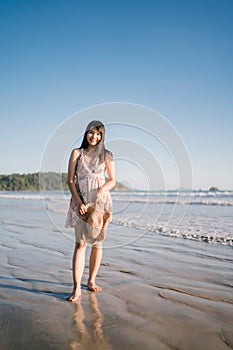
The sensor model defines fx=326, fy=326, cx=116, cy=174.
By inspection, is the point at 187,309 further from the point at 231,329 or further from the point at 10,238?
the point at 10,238

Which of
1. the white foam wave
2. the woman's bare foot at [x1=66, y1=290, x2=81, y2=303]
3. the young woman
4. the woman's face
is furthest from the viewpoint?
the white foam wave

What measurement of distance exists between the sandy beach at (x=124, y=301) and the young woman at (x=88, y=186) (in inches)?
18.7

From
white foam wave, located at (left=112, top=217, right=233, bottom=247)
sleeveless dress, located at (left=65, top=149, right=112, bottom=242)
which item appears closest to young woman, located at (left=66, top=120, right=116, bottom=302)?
sleeveless dress, located at (left=65, top=149, right=112, bottom=242)

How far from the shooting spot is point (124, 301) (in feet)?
10.3

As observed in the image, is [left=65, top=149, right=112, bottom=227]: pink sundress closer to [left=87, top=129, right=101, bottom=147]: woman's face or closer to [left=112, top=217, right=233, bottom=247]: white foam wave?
[left=87, top=129, right=101, bottom=147]: woman's face

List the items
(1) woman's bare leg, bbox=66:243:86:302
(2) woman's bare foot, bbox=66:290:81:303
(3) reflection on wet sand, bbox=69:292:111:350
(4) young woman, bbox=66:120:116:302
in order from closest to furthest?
(3) reflection on wet sand, bbox=69:292:111:350 < (2) woman's bare foot, bbox=66:290:81:303 < (1) woman's bare leg, bbox=66:243:86:302 < (4) young woman, bbox=66:120:116:302

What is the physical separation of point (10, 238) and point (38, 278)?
3.09 meters

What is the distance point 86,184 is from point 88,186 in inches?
1.2

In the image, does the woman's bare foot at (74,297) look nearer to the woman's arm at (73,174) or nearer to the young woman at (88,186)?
the young woman at (88,186)

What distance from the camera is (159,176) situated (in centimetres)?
472

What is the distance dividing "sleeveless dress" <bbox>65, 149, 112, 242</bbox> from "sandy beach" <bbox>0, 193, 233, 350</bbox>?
2.62 feet

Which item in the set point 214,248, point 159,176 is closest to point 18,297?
point 159,176

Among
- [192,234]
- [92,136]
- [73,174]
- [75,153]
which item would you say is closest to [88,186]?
[73,174]

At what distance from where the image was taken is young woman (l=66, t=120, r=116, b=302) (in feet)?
11.3
